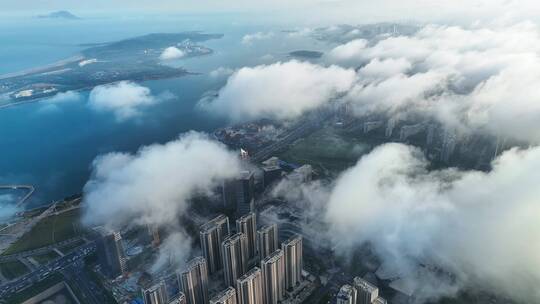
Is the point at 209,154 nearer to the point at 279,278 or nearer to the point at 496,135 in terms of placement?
the point at 279,278

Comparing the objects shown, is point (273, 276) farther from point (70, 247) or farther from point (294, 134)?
point (294, 134)

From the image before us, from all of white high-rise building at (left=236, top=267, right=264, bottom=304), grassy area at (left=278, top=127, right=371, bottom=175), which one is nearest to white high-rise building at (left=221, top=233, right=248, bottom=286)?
white high-rise building at (left=236, top=267, right=264, bottom=304)

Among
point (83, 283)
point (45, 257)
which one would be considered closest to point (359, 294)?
point (83, 283)

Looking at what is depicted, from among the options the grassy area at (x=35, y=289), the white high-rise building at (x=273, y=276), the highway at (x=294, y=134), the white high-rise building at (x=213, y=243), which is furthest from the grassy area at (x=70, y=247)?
the highway at (x=294, y=134)

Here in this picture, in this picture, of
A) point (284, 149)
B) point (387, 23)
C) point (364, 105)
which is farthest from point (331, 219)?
point (387, 23)

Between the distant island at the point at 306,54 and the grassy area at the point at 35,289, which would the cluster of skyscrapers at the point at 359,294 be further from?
the distant island at the point at 306,54
